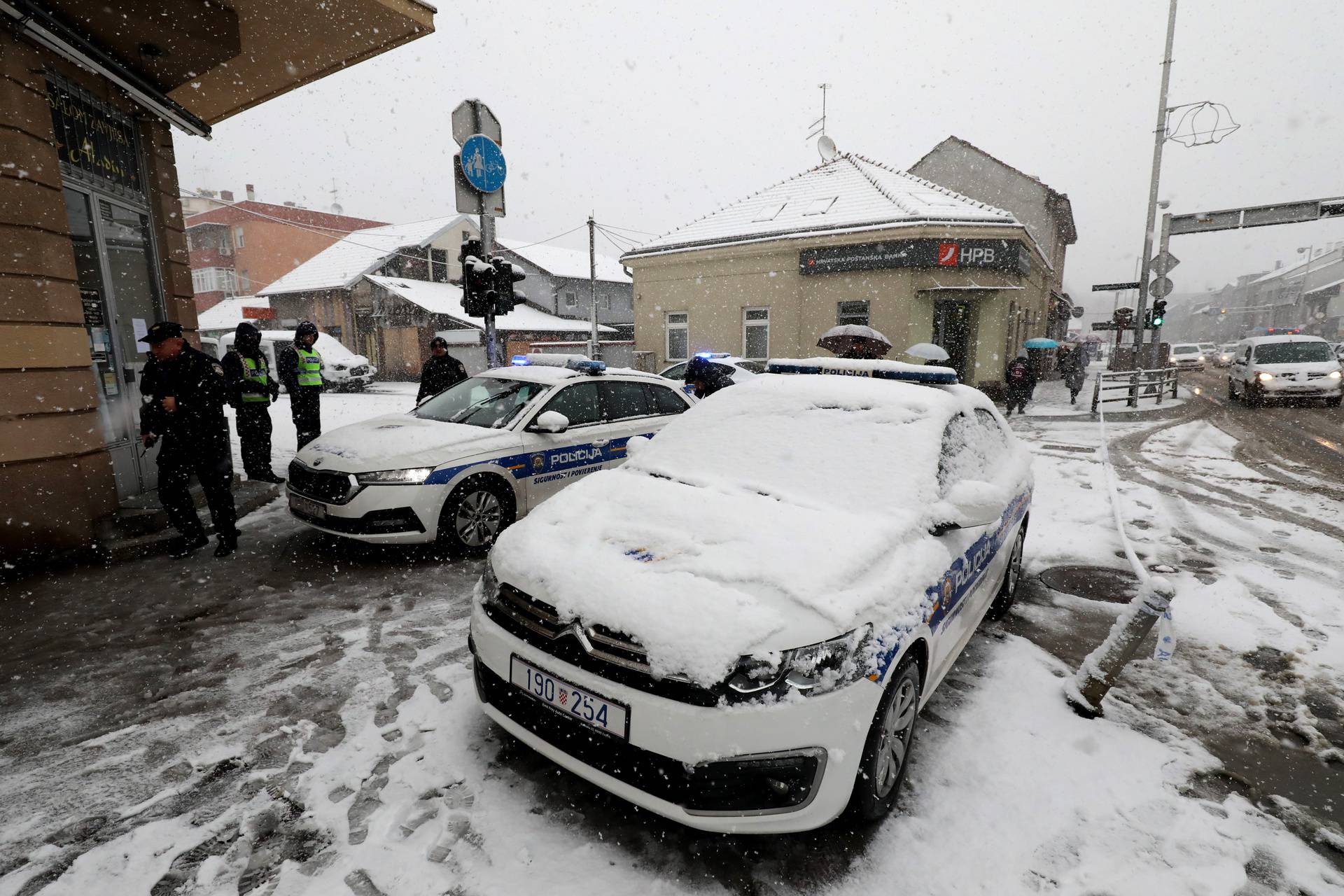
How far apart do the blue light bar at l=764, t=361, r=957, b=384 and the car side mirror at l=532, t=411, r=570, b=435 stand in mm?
1687

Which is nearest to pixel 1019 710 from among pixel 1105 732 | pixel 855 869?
pixel 1105 732

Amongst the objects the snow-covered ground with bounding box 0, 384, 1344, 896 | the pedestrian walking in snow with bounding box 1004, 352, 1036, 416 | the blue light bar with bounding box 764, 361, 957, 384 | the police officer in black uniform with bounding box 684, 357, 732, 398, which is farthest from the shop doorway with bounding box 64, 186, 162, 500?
the pedestrian walking in snow with bounding box 1004, 352, 1036, 416

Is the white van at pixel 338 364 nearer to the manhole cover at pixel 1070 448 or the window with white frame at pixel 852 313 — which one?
the window with white frame at pixel 852 313

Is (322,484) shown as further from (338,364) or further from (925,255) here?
(338,364)

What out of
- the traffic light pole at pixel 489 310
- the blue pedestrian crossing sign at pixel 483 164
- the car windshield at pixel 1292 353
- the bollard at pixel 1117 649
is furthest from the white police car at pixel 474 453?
the car windshield at pixel 1292 353

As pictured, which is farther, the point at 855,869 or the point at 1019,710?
the point at 1019,710

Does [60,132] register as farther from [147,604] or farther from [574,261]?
[574,261]

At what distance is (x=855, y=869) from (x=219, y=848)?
2.19 meters

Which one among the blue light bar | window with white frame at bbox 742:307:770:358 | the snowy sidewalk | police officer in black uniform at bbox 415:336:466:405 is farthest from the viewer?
window with white frame at bbox 742:307:770:358

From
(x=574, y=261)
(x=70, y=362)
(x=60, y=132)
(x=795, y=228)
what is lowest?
(x=70, y=362)

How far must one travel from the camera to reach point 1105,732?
2.84 m

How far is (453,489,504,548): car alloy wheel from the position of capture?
189 inches

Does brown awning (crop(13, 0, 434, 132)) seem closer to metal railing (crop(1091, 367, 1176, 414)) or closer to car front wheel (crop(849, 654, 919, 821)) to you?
car front wheel (crop(849, 654, 919, 821))

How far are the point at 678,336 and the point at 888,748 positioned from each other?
57.5ft
